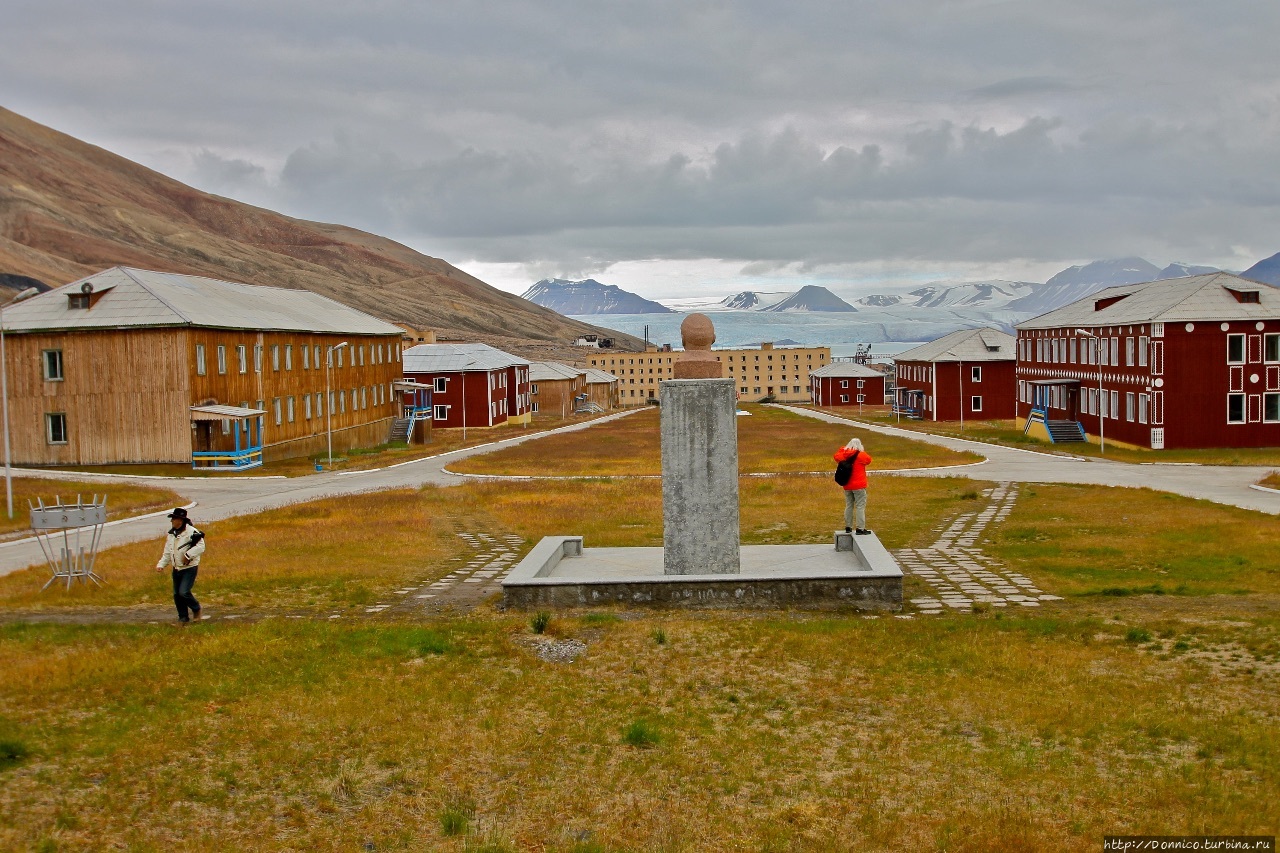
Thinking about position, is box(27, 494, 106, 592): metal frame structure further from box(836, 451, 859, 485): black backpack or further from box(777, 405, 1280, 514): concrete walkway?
box(777, 405, 1280, 514): concrete walkway

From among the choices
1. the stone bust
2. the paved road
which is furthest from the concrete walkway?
the paved road

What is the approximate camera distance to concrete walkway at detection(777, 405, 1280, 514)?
111 feet

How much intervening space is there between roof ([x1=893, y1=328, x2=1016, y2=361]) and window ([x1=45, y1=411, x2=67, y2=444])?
222ft

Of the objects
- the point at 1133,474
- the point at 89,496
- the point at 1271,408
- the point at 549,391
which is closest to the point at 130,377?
the point at 89,496

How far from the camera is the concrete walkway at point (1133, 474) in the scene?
33719mm

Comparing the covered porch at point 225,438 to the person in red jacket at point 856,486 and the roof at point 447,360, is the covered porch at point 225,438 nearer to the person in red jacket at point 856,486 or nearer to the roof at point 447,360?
the roof at point 447,360

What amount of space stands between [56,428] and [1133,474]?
48.0m

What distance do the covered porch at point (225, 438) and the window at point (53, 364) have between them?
6.65 m

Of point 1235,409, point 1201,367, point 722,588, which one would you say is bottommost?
point 722,588

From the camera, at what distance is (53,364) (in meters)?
51.1

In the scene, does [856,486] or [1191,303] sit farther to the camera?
[1191,303]

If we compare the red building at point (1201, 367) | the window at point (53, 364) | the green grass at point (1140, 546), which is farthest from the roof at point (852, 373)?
the green grass at point (1140, 546)

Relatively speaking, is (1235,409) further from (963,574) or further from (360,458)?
(360,458)

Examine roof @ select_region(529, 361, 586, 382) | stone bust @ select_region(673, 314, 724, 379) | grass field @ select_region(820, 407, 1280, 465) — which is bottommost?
grass field @ select_region(820, 407, 1280, 465)
